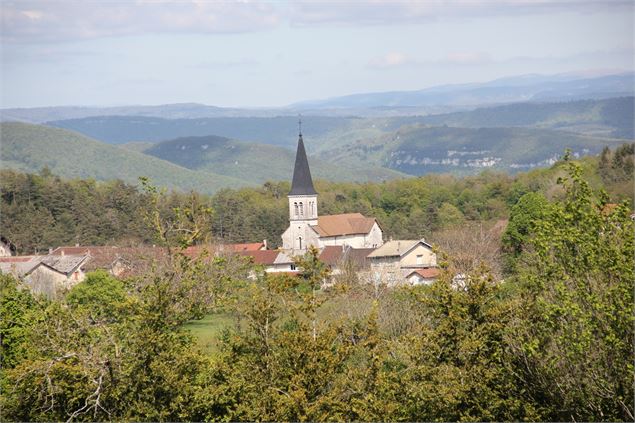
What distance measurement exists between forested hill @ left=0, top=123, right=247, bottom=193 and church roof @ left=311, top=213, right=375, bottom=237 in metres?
92.2

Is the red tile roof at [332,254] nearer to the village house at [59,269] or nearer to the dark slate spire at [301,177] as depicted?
the dark slate spire at [301,177]

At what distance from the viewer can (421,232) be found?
7238 cm

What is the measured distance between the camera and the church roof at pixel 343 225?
68375 millimetres

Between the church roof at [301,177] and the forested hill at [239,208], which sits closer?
the church roof at [301,177]

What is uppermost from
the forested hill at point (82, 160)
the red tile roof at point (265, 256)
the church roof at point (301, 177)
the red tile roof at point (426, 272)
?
the church roof at point (301, 177)

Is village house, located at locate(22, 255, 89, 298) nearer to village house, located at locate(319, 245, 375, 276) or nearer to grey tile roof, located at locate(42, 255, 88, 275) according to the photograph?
grey tile roof, located at locate(42, 255, 88, 275)

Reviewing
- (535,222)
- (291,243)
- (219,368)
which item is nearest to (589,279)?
(535,222)

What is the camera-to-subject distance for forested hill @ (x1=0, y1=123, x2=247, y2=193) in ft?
545

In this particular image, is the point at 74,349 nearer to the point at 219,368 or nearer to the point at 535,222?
the point at 219,368

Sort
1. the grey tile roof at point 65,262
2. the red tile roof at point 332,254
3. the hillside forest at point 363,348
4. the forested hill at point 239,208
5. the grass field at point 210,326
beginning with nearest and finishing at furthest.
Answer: the hillside forest at point 363,348 < the grass field at point 210,326 < the grey tile roof at point 65,262 < the red tile roof at point 332,254 < the forested hill at point 239,208

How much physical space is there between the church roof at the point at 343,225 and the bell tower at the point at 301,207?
735mm

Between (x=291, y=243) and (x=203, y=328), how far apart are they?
30865mm

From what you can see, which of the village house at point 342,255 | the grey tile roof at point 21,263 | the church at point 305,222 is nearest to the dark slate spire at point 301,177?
the church at point 305,222

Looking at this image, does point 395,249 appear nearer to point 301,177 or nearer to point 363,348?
point 301,177
